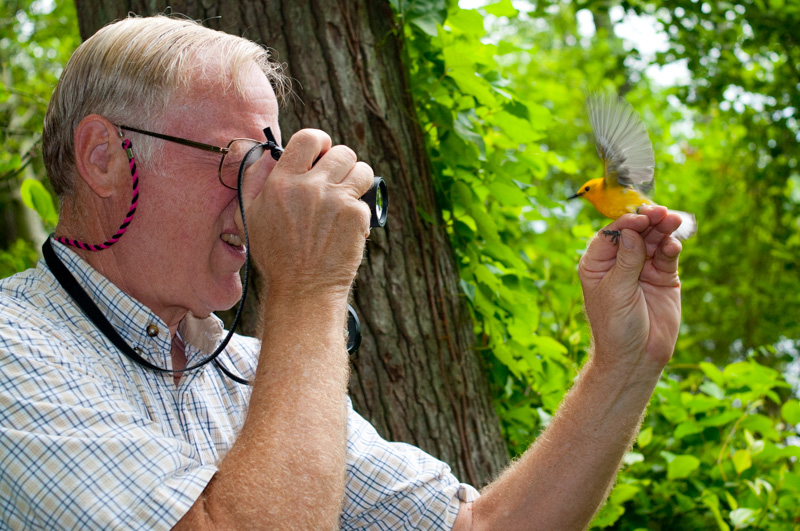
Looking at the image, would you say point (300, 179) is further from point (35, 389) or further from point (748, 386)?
point (748, 386)

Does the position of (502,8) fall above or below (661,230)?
above

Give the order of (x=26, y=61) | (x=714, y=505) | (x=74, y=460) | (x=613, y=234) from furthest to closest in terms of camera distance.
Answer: (x=26, y=61), (x=714, y=505), (x=613, y=234), (x=74, y=460)

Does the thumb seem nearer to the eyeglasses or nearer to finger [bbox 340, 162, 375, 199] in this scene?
finger [bbox 340, 162, 375, 199]

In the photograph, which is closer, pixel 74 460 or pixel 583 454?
pixel 74 460

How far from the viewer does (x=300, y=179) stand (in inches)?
53.2

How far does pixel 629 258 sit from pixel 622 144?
0.26 metres

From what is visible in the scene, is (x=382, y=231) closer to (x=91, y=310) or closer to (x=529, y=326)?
(x=529, y=326)

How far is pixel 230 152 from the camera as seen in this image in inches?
60.8

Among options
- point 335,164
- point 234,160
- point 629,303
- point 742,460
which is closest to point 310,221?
point 335,164

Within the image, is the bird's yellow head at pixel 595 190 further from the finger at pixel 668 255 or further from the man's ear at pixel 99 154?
the man's ear at pixel 99 154

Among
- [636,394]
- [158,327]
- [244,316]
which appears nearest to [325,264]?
[158,327]

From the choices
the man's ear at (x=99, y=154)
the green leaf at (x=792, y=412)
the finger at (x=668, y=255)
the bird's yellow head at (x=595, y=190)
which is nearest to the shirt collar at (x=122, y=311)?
the man's ear at (x=99, y=154)

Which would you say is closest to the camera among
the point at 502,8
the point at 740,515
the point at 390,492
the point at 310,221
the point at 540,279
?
the point at 310,221

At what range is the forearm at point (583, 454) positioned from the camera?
5.32 feet
